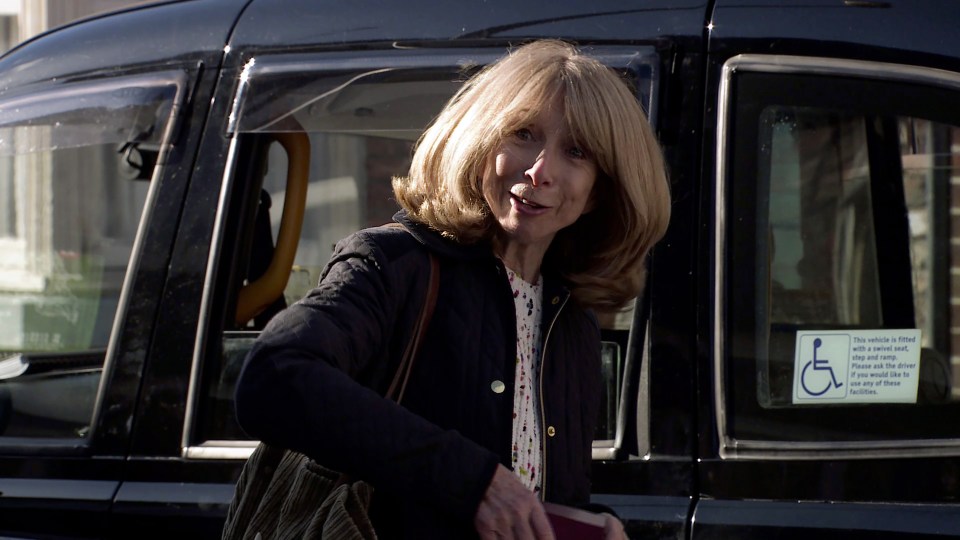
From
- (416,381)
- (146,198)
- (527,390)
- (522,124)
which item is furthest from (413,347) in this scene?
(146,198)

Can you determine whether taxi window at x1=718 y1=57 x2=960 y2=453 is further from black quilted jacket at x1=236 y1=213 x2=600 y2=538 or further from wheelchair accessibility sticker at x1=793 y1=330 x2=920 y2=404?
black quilted jacket at x1=236 y1=213 x2=600 y2=538

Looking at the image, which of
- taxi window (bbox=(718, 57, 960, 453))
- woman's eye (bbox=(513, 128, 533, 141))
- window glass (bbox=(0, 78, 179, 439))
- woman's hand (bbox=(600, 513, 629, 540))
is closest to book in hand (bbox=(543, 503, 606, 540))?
woman's hand (bbox=(600, 513, 629, 540))

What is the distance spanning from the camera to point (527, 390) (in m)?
1.91

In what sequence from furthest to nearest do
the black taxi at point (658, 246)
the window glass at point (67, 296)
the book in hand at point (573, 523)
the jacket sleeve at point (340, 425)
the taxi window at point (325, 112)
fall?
the window glass at point (67, 296) < the taxi window at point (325, 112) < the black taxi at point (658, 246) < the book in hand at point (573, 523) < the jacket sleeve at point (340, 425)

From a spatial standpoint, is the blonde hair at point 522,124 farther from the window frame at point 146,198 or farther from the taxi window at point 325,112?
the window frame at point 146,198

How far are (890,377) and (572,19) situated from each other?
82 cm

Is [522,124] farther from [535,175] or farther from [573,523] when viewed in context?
A: [573,523]

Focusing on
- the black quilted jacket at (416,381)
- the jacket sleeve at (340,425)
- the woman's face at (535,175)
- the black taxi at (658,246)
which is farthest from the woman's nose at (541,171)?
the black taxi at (658,246)

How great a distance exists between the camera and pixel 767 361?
236 cm

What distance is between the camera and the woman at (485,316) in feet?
5.29

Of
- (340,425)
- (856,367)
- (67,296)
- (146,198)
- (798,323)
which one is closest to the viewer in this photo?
(340,425)

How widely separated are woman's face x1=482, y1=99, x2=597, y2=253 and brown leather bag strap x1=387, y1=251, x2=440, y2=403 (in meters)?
0.16

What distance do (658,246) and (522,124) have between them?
580mm

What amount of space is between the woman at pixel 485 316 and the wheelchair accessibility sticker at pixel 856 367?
44 centimetres
